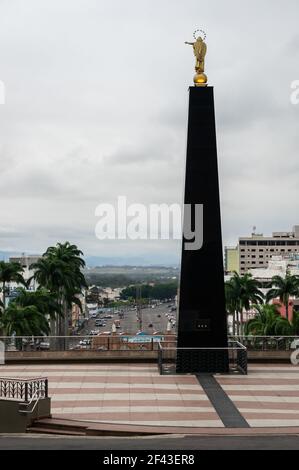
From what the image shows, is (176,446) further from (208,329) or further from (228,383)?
(208,329)

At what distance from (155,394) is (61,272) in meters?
35.0

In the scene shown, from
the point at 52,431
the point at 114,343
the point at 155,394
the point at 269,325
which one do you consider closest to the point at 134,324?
the point at 269,325

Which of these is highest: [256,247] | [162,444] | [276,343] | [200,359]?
[256,247]

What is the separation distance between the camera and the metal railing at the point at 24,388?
1631cm

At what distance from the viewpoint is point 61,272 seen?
53.6 meters

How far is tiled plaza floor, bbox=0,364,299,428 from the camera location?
1655cm

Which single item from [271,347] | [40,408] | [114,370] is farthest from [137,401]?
→ [271,347]

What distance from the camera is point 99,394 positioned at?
765 inches

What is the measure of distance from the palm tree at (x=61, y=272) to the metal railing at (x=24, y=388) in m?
35.4

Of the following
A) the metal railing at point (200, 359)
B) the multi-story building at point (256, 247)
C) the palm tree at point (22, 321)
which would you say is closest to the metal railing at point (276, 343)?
the metal railing at point (200, 359)

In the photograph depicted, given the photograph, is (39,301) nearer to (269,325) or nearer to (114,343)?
(269,325)

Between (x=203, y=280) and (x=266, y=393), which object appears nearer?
(x=266, y=393)
